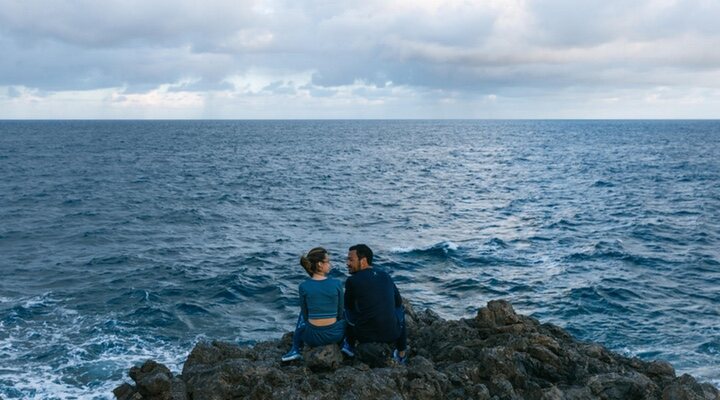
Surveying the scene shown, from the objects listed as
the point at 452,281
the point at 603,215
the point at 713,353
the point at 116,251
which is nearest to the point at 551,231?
the point at 603,215

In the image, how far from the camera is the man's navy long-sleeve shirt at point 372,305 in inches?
443

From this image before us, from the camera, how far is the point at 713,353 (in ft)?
74.6

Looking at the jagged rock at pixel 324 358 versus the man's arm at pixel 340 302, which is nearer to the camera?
the man's arm at pixel 340 302

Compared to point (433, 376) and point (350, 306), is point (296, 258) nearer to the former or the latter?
point (350, 306)

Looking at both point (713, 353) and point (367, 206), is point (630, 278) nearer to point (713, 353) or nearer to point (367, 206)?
point (713, 353)

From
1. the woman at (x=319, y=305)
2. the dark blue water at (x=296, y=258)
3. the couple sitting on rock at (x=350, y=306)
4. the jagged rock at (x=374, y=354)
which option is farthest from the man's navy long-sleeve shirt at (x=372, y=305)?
the dark blue water at (x=296, y=258)

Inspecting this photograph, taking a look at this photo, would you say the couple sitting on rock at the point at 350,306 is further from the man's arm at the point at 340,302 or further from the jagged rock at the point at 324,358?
the jagged rock at the point at 324,358

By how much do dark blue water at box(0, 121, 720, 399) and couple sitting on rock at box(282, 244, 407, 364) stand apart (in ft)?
35.2

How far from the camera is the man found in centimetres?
1125

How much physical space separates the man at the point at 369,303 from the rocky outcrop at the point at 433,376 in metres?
0.35

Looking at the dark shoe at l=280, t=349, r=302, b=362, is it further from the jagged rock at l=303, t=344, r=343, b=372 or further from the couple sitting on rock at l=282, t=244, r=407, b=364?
the jagged rock at l=303, t=344, r=343, b=372

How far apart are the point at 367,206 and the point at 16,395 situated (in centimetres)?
4190

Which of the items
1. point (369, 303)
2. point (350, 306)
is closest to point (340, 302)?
point (350, 306)

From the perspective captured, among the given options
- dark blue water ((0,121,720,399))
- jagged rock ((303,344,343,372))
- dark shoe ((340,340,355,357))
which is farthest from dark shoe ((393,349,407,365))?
dark blue water ((0,121,720,399))
